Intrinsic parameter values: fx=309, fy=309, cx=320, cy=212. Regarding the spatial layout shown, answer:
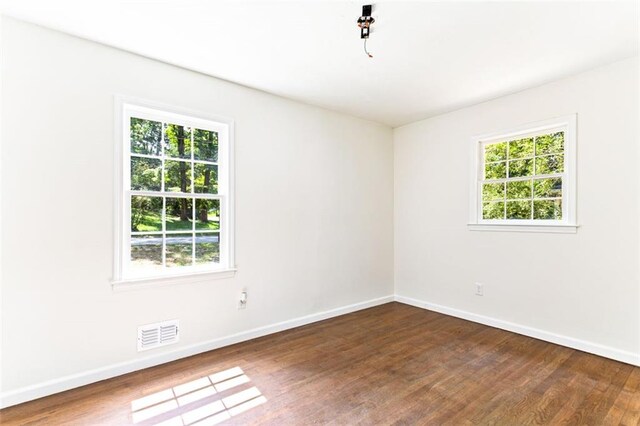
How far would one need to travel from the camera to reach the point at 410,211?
178 inches

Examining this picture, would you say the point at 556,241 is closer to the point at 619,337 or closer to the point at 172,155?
the point at 619,337

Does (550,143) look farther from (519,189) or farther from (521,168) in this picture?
(519,189)

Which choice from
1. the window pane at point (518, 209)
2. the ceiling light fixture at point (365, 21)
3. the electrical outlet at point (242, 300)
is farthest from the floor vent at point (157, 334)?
the window pane at point (518, 209)

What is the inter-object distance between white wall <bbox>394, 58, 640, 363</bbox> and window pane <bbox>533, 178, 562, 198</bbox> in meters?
0.20

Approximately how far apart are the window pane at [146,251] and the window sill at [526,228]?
3454mm

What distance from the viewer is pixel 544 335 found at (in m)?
3.16

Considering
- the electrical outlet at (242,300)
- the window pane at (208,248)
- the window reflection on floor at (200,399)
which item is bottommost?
the window reflection on floor at (200,399)

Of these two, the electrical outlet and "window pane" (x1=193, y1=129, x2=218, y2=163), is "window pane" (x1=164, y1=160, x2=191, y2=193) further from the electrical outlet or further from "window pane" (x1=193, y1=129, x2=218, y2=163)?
the electrical outlet

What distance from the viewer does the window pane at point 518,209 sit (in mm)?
3371

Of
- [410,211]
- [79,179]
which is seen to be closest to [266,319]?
[79,179]

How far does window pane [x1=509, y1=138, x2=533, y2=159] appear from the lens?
3.37 m

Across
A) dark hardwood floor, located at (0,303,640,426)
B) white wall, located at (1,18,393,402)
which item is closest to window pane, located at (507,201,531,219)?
dark hardwood floor, located at (0,303,640,426)

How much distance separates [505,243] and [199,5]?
3.66 meters

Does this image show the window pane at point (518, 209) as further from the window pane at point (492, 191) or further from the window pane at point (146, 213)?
the window pane at point (146, 213)
